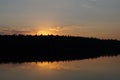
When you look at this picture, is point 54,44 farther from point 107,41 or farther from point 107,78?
point 107,78

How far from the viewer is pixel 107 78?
68.7 ft

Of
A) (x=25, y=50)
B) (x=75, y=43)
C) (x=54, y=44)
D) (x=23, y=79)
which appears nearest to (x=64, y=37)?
(x=75, y=43)

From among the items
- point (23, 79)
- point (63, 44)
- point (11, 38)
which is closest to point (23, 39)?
point (11, 38)

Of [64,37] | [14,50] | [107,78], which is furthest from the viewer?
[64,37]

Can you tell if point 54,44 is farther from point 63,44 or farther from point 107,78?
point 107,78

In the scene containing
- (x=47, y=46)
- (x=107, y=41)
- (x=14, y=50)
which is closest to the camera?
(x=14, y=50)

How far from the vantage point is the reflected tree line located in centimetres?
5416

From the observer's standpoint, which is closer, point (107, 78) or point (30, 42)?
point (107, 78)

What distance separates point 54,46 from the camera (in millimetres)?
66188

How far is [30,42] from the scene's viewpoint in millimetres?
64875

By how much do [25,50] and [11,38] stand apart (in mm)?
9805

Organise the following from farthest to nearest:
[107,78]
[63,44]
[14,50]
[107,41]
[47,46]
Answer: [107,41] → [63,44] → [47,46] → [14,50] → [107,78]

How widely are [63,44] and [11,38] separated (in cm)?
978

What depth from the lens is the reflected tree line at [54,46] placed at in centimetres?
5416
